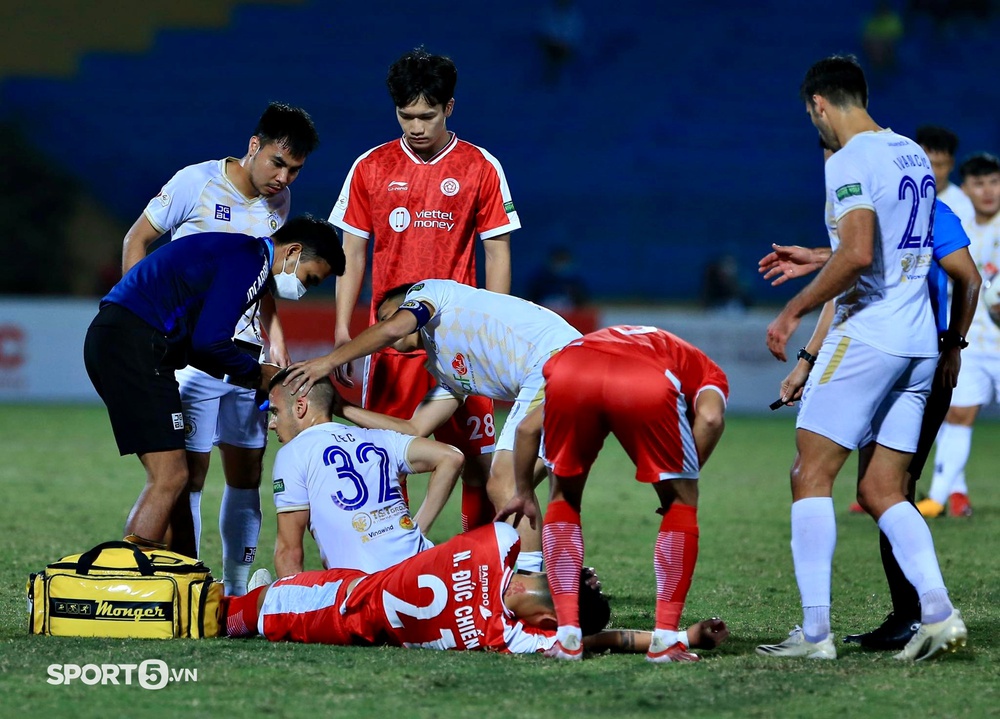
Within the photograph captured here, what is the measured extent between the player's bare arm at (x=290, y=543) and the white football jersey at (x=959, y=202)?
5.56 m

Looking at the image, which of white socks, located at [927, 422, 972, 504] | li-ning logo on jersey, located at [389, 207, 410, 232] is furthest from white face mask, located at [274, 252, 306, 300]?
white socks, located at [927, 422, 972, 504]

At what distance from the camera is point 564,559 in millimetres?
4547

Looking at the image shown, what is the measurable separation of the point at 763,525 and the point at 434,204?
12.4 feet

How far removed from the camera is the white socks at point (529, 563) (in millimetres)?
5457

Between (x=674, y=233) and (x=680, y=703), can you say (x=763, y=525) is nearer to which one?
(x=680, y=703)

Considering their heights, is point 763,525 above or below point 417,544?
below

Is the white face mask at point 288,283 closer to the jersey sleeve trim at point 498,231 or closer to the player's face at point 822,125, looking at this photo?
the jersey sleeve trim at point 498,231

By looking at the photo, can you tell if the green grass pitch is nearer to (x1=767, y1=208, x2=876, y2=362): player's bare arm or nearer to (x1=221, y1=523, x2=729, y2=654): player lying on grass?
(x1=221, y1=523, x2=729, y2=654): player lying on grass

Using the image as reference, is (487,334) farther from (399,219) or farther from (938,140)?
(938,140)

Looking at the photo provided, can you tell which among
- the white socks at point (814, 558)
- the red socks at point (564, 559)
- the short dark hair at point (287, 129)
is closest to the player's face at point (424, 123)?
the short dark hair at point (287, 129)

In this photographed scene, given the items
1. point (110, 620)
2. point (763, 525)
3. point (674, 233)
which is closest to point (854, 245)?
point (110, 620)

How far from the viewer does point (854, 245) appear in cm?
452

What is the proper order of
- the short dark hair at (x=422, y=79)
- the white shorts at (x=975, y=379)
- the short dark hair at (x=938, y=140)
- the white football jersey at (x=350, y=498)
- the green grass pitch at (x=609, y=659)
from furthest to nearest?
the white shorts at (x=975, y=379) → the short dark hair at (x=938, y=140) → the short dark hair at (x=422, y=79) → the white football jersey at (x=350, y=498) → the green grass pitch at (x=609, y=659)

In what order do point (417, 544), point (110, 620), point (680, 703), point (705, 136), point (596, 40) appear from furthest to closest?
1. point (596, 40)
2. point (705, 136)
3. point (417, 544)
4. point (110, 620)
5. point (680, 703)
